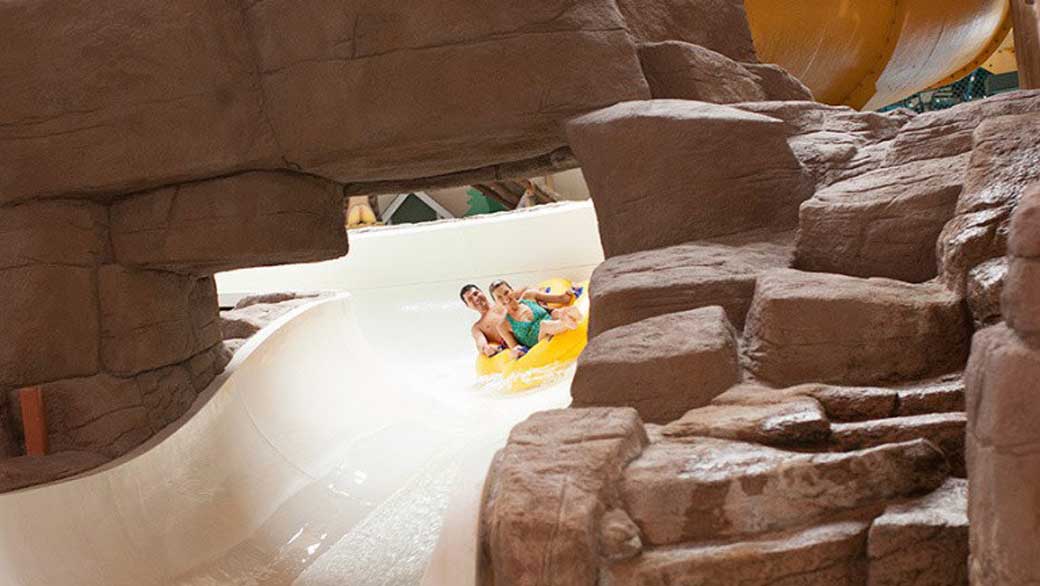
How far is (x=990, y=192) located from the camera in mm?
2363

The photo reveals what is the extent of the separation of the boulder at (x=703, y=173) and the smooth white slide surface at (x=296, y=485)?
1.03 m

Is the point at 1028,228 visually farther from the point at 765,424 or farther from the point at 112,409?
the point at 112,409

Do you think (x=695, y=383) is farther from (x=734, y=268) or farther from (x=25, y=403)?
(x=25, y=403)

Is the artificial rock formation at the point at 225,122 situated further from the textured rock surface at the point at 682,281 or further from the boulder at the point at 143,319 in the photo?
the textured rock surface at the point at 682,281

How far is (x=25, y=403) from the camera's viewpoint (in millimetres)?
3752

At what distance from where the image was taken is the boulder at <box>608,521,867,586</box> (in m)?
1.76

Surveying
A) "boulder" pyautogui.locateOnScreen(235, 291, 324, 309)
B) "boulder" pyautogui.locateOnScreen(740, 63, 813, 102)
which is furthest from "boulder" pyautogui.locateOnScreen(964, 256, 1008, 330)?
"boulder" pyautogui.locateOnScreen(235, 291, 324, 309)

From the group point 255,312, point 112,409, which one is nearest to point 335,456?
point 255,312

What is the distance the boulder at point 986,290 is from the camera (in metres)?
2.14

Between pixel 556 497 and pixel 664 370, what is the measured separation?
0.67m

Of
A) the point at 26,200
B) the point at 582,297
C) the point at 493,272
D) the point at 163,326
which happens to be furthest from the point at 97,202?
the point at 493,272

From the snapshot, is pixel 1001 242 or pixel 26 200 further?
pixel 26 200

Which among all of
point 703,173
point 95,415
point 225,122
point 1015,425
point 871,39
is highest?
point 871,39

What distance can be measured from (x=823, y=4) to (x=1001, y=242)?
381 cm
